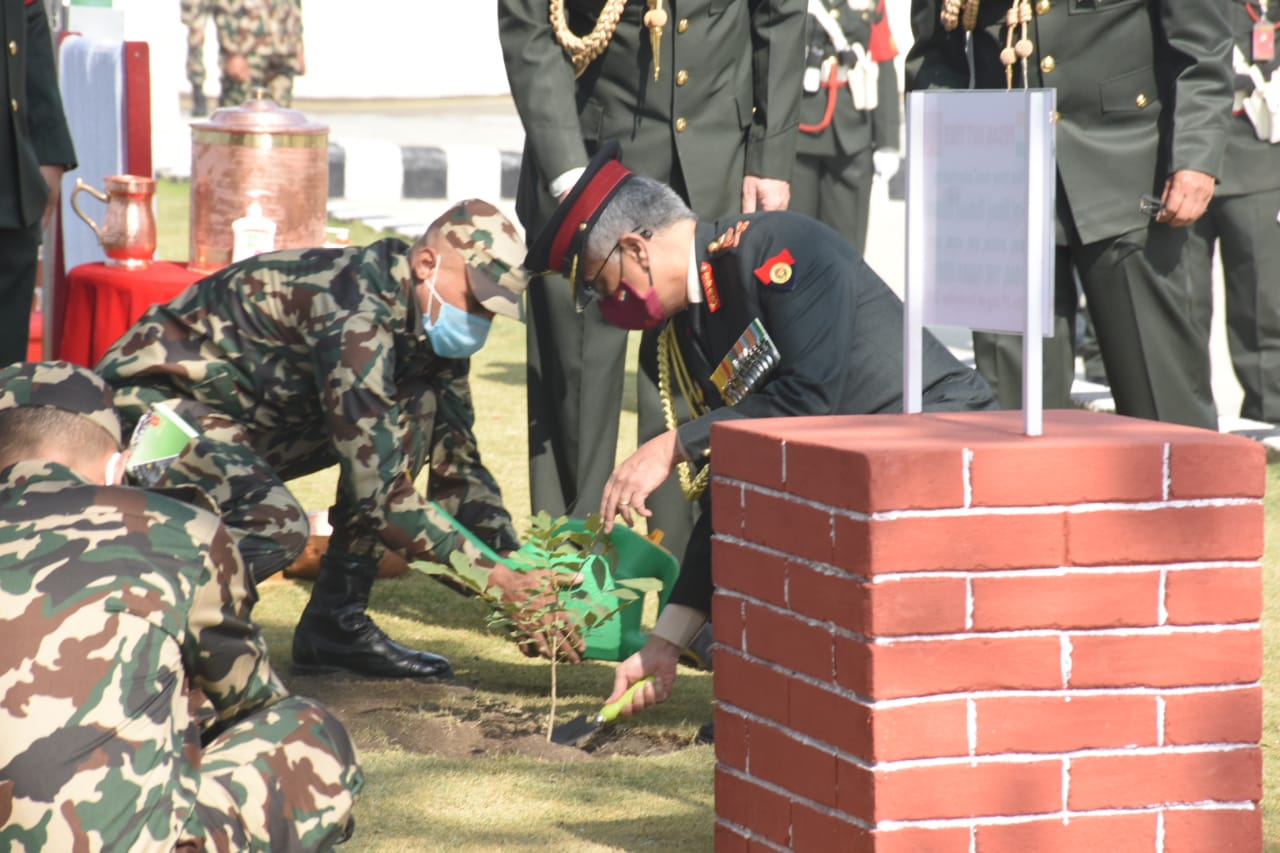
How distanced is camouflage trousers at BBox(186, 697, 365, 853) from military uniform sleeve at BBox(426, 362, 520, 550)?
1554 mm

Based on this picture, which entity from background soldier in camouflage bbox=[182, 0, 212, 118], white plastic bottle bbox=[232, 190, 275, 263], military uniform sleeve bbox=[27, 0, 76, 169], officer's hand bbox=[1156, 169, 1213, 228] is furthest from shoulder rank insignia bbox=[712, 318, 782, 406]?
background soldier in camouflage bbox=[182, 0, 212, 118]

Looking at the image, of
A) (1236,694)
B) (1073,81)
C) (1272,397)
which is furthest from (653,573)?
(1272,397)

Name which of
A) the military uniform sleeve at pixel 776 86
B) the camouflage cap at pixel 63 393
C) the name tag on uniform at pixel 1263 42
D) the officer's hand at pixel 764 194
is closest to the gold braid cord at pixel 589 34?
the military uniform sleeve at pixel 776 86

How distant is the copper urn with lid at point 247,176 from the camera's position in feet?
17.8

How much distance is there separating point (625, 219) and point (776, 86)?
1337 millimetres

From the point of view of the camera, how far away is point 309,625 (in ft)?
13.5

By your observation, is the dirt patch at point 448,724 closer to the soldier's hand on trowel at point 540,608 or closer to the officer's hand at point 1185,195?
the soldier's hand on trowel at point 540,608

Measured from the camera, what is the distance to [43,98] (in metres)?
4.57

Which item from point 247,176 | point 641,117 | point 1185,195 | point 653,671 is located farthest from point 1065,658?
point 247,176

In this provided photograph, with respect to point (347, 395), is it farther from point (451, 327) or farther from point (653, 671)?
point (653, 671)

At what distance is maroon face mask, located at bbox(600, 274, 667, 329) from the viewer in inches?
132

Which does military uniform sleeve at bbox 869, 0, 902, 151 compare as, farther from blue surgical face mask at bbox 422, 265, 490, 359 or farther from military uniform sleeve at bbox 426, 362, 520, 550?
blue surgical face mask at bbox 422, 265, 490, 359

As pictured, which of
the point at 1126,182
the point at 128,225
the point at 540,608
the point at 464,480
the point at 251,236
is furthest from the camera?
the point at 251,236

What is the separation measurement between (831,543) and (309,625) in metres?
2.02
